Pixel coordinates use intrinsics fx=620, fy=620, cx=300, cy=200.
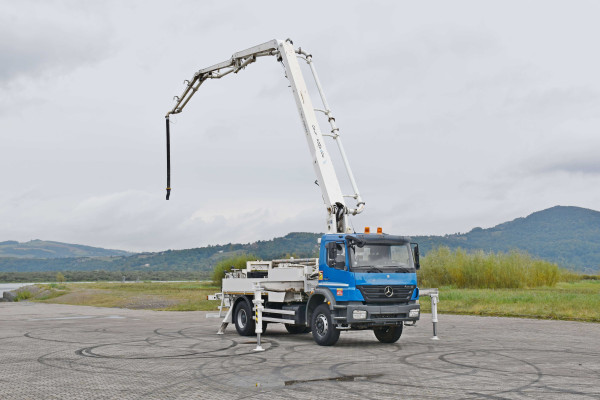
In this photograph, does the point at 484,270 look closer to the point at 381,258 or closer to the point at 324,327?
the point at 381,258

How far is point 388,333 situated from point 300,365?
15.6 ft

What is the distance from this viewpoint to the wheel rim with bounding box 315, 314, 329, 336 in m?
15.1

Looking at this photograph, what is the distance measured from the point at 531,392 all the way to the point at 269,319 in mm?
9033

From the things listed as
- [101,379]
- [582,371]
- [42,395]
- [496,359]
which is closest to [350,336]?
[496,359]

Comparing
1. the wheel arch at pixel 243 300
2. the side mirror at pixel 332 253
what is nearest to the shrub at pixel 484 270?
the wheel arch at pixel 243 300

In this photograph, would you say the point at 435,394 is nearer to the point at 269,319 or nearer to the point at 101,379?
the point at 101,379

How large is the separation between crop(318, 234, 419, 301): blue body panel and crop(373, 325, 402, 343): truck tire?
40.1 inches

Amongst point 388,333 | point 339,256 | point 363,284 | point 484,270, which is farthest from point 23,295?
point 363,284

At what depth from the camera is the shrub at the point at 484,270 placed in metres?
46.3

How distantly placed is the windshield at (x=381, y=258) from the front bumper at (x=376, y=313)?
2.87ft

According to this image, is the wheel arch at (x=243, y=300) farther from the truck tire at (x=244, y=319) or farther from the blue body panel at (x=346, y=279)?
the blue body panel at (x=346, y=279)

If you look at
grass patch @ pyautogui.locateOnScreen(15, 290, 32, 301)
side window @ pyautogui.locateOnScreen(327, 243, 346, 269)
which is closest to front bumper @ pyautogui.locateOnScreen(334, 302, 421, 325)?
side window @ pyautogui.locateOnScreen(327, 243, 346, 269)

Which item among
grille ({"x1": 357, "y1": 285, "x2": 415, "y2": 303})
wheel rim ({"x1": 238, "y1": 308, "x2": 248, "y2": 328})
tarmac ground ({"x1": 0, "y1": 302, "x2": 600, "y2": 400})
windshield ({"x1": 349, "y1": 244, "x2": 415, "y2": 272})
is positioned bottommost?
tarmac ground ({"x1": 0, "y1": 302, "x2": 600, "y2": 400})

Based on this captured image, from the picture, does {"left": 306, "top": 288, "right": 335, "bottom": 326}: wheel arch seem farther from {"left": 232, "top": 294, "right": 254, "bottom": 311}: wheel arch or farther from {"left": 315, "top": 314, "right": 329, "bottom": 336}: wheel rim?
{"left": 232, "top": 294, "right": 254, "bottom": 311}: wheel arch
